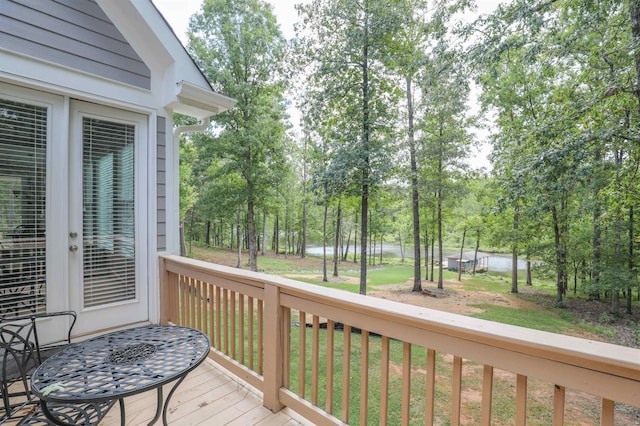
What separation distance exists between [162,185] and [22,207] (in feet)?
3.64

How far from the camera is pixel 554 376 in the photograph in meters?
0.95

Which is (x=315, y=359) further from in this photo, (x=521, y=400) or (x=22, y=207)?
(x=22, y=207)

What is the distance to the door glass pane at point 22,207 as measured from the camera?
2361 mm

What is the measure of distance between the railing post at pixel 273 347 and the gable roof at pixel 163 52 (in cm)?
238

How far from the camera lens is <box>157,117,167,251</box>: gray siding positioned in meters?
3.17

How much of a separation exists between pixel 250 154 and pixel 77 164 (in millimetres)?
8144

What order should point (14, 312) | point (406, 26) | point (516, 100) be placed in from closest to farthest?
1. point (14, 312)
2. point (406, 26)
3. point (516, 100)

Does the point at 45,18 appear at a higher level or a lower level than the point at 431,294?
higher

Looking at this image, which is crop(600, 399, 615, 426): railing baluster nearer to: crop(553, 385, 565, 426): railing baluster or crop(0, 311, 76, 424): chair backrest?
crop(553, 385, 565, 426): railing baluster

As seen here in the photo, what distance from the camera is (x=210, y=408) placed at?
1978 millimetres

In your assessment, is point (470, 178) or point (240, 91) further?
point (470, 178)

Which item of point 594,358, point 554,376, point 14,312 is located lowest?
point 14,312

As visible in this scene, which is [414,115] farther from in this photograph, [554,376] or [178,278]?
[554,376]

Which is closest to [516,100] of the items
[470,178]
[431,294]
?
[470,178]
